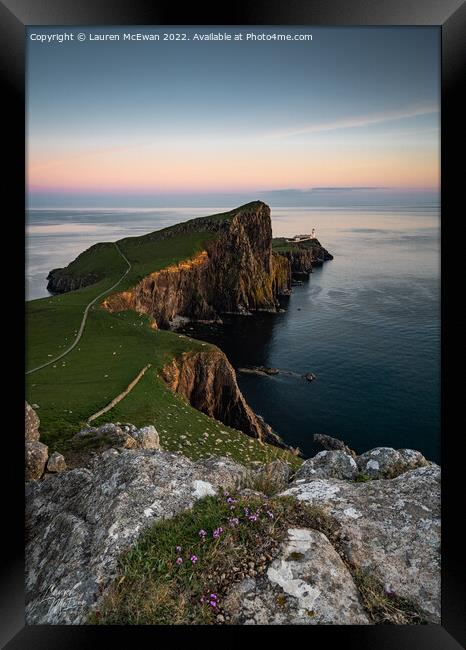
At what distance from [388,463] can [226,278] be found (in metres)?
88.2

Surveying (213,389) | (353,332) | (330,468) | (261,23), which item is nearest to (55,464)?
(330,468)

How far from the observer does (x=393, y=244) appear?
1425cm

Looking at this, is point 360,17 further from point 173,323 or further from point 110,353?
point 173,323

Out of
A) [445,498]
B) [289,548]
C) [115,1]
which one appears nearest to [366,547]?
[289,548]

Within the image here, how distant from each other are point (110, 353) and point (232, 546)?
2517 cm

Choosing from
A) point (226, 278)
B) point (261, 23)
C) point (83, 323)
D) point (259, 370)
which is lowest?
point (259, 370)

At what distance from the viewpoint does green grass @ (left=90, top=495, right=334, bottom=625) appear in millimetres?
4812

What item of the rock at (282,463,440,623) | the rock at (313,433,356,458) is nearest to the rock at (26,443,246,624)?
the rock at (282,463,440,623)

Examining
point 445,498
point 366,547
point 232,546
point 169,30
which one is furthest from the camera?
point 169,30

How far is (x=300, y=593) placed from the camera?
16.1 ft

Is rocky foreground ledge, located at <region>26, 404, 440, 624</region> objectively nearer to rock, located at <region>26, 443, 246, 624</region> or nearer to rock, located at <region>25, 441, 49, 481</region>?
rock, located at <region>26, 443, 246, 624</region>

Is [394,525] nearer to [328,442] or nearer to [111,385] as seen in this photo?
[111,385]

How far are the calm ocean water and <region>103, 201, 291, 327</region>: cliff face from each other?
43.5 feet

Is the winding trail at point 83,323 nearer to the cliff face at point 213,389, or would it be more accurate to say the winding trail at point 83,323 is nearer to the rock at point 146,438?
the rock at point 146,438
